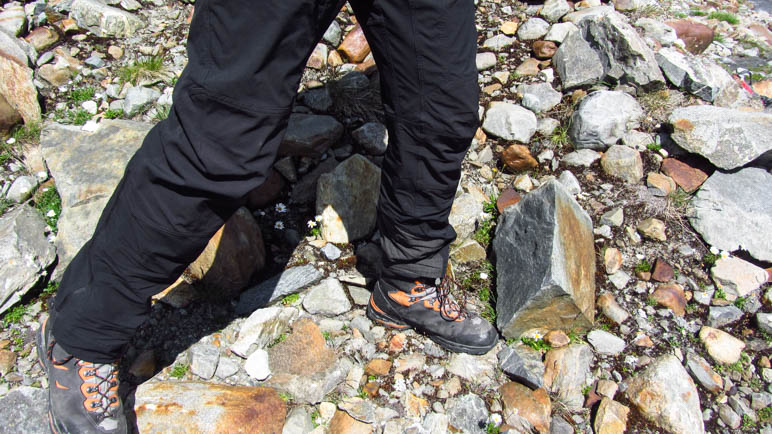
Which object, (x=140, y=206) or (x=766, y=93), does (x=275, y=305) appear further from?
(x=766, y=93)

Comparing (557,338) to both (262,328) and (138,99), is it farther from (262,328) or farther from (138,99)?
(138,99)

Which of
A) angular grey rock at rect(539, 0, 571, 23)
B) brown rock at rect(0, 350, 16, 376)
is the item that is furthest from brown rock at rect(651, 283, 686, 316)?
brown rock at rect(0, 350, 16, 376)

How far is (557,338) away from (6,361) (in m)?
2.77

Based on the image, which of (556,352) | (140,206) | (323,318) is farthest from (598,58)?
(140,206)

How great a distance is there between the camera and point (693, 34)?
15.7 feet

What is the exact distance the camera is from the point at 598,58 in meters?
4.09

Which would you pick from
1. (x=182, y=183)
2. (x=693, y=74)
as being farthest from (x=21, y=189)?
(x=693, y=74)

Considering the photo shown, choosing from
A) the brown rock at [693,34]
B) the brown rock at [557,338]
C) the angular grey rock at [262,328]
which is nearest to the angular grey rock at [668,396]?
the brown rock at [557,338]

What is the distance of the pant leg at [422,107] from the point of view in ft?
6.23

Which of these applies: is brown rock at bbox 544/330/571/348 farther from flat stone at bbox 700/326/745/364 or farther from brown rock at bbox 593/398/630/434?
flat stone at bbox 700/326/745/364

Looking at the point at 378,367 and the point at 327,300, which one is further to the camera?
the point at 327,300

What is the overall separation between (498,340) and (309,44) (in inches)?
74.6

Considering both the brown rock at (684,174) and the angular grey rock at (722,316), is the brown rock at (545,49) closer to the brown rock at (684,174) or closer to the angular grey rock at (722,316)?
the brown rock at (684,174)

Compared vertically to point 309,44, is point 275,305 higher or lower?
lower
